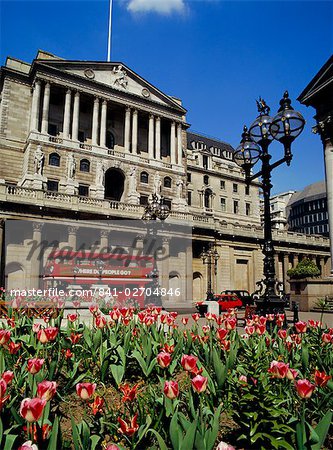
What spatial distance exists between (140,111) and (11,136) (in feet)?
54.2

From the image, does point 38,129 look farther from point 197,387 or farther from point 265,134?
point 197,387

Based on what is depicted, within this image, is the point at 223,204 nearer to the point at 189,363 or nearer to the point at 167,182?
the point at 167,182

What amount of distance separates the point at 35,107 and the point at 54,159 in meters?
6.08

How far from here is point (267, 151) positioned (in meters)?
10.3

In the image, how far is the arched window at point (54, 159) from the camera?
→ 3762 centimetres

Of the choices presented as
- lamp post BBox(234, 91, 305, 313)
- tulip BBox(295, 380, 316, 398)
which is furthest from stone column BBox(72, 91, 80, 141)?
tulip BBox(295, 380, 316, 398)

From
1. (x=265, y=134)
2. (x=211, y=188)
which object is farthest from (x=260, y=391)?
(x=211, y=188)

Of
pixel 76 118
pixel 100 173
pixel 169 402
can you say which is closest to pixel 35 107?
pixel 76 118

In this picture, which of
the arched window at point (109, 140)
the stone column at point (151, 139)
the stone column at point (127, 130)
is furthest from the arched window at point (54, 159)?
the stone column at point (151, 139)

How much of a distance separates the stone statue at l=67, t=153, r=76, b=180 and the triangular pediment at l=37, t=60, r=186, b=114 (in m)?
10.1

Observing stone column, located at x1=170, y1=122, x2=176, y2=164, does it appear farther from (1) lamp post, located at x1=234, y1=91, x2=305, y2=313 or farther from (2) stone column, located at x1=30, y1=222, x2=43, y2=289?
(1) lamp post, located at x1=234, y1=91, x2=305, y2=313

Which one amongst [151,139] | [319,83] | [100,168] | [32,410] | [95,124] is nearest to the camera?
[32,410]

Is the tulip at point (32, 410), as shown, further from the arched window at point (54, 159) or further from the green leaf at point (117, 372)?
the arched window at point (54, 159)

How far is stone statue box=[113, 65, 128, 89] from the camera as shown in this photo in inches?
1719
